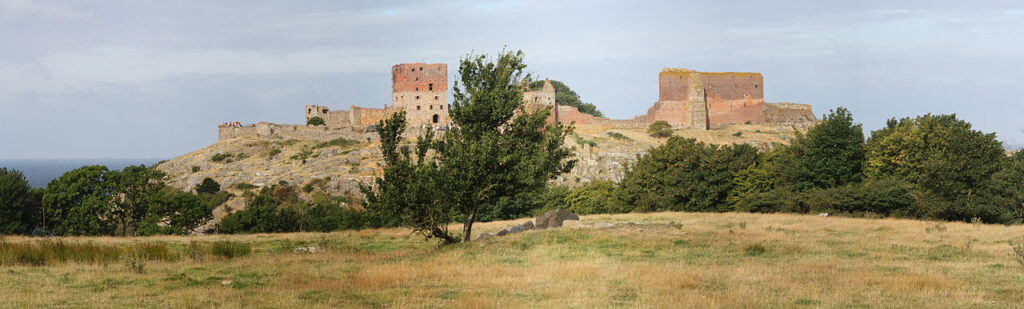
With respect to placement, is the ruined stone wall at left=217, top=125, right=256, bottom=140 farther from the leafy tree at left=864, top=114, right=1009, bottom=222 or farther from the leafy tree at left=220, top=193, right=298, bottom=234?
the leafy tree at left=864, top=114, right=1009, bottom=222

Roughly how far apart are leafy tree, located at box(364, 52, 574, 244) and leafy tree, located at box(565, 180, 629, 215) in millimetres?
30806

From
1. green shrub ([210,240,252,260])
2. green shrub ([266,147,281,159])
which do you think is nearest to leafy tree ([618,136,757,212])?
green shrub ([210,240,252,260])

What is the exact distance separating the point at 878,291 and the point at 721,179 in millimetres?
37977

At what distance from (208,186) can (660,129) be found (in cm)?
5362

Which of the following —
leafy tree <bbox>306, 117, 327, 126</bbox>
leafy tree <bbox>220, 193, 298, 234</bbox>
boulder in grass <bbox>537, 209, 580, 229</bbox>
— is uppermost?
leafy tree <bbox>306, 117, 327, 126</bbox>

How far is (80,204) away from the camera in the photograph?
149 feet

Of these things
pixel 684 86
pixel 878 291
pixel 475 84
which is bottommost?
pixel 878 291

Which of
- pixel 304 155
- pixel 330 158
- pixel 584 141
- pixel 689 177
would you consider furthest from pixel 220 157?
pixel 689 177

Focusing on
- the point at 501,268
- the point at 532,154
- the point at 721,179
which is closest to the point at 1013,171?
the point at 721,179

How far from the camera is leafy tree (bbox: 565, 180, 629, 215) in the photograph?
57.6 m

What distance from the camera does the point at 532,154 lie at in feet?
82.5

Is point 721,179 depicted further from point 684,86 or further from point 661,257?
point 684,86

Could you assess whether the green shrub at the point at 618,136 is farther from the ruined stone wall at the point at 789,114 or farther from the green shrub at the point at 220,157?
the green shrub at the point at 220,157

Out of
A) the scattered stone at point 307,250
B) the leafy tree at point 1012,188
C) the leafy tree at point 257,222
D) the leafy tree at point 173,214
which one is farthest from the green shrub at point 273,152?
the leafy tree at point 1012,188
